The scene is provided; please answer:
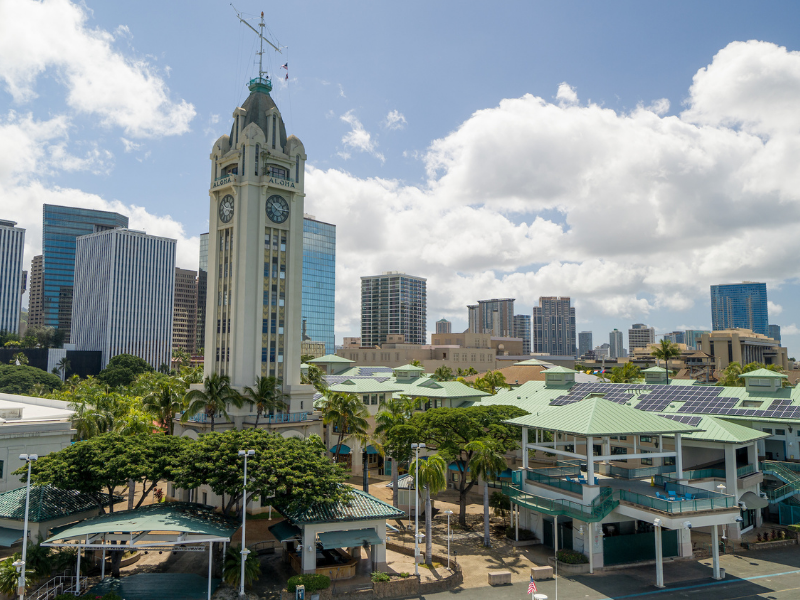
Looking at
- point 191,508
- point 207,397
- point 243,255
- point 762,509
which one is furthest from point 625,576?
point 243,255

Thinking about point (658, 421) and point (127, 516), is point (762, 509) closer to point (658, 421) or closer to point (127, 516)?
Result: point (658, 421)

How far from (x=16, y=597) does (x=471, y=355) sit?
16180cm

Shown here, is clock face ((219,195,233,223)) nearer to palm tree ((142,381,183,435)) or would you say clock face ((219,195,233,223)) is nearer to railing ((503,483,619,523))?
palm tree ((142,381,183,435))

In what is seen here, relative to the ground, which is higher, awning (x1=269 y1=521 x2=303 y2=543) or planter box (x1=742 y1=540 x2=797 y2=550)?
awning (x1=269 y1=521 x2=303 y2=543)

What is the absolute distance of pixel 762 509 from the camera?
186ft

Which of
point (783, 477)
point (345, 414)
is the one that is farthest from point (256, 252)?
point (783, 477)

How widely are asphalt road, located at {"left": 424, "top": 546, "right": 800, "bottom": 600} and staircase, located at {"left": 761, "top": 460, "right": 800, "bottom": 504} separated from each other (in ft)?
32.6

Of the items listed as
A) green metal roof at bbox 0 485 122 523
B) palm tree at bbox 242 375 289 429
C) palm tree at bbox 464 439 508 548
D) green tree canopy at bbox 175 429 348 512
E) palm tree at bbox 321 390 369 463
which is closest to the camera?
green tree canopy at bbox 175 429 348 512

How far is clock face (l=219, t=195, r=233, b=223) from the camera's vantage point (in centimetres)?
6594

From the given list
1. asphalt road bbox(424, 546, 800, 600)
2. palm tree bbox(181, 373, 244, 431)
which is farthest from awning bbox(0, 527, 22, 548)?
asphalt road bbox(424, 546, 800, 600)

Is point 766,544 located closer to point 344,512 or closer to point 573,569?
point 573,569

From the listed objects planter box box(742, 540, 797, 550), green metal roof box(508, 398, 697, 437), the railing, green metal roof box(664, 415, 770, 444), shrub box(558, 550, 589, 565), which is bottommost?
planter box box(742, 540, 797, 550)

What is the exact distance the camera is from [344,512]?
4131cm

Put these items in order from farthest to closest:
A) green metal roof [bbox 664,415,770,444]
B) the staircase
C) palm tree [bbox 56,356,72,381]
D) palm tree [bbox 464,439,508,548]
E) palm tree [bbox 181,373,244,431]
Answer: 1. palm tree [bbox 56,356,72,381]
2. palm tree [bbox 181,373,244,431]
3. the staircase
4. green metal roof [bbox 664,415,770,444]
5. palm tree [bbox 464,439,508,548]
